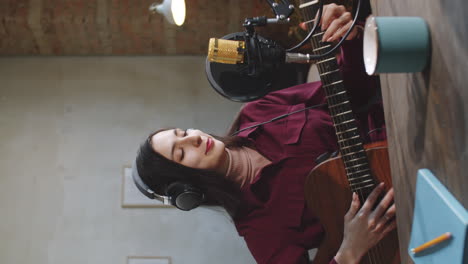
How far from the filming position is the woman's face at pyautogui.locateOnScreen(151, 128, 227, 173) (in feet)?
6.86

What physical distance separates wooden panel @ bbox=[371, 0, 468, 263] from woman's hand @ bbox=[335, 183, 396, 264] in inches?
19.8

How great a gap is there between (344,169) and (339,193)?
0.31ft

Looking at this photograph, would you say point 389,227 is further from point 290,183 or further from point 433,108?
point 433,108

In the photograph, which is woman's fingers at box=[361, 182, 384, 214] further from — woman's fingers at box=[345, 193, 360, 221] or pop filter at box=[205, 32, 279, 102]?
pop filter at box=[205, 32, 279, 102]

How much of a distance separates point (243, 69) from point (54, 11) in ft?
6.76

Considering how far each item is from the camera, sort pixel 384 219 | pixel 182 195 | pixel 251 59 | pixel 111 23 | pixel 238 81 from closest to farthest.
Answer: pixel 251 59, pixel 238 81, pixel 384 219, pixel 182 195, pixel 111 23

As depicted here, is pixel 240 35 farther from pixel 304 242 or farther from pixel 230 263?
Result: pixel 230 263

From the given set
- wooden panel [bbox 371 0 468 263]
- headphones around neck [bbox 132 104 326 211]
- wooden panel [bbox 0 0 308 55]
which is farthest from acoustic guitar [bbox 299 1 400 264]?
wooden panel [bbox 0 0 308 55]

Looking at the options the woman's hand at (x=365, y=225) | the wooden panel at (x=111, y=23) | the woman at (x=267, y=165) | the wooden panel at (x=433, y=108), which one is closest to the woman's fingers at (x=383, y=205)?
the woman's hand at (x=365, y=225)

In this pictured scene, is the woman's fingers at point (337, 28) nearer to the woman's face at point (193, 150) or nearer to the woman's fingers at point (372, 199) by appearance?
the woman's fingers at point (372, 199)

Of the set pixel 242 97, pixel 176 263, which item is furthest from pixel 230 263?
pixel 242 97

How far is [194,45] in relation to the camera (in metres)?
3.27

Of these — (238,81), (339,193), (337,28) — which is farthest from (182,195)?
(337,28)

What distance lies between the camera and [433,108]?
3.21 feet
